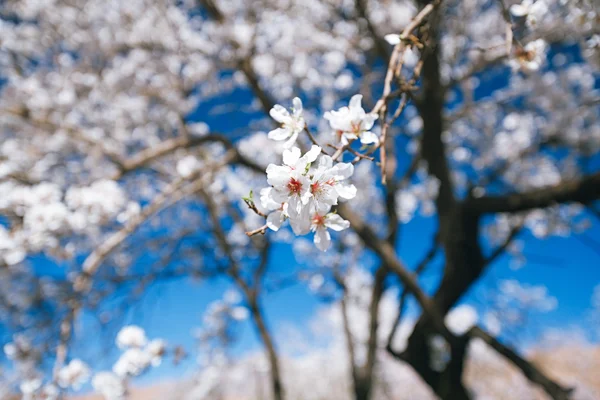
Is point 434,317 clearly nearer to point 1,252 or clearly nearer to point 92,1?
point 1,252

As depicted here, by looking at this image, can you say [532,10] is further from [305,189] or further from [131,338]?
[131,338]

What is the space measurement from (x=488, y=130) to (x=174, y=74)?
4071 mm

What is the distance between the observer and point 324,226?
78 cm

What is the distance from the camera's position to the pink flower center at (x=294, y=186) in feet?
2.14

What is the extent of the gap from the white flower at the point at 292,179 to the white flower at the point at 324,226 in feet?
0.36

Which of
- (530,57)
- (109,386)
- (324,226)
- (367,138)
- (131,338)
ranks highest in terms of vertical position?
(530,57)

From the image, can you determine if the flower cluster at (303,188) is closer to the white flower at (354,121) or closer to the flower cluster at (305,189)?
the flower cluster at (305,189)

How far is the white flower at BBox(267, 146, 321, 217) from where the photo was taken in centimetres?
62

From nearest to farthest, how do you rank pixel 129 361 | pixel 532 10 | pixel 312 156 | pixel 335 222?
pixel 312 156
pixel 335 222
pixel 532 10
pixel 129 361

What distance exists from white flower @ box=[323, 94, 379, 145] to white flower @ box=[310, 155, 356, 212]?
14 centimetres

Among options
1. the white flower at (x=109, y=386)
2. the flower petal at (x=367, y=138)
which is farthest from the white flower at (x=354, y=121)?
the white flower at (x=109, y=386)

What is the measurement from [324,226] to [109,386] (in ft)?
6.65

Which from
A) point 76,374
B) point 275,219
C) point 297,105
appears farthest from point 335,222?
point 76,374

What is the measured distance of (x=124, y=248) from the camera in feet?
8.50
